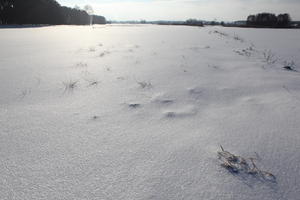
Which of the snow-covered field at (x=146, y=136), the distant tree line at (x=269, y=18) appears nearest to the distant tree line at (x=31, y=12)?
the snow-covered field at (x=146, y=136)

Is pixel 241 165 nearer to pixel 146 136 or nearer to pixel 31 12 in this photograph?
pixel 146 136

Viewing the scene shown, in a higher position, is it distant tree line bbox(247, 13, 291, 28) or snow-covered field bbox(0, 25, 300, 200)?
distant tree line bbox(247, 13, 291, 28)

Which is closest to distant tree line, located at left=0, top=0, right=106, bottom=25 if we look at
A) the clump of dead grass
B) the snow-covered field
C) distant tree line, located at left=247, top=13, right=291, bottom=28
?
the snow-covered field

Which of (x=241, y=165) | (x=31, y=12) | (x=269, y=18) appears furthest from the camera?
(x=269, y=18)

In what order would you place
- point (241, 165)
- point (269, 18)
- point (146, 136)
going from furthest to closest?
point (269, 18) → point (146, 136) → point (241, 165)

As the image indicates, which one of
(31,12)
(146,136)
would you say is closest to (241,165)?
(146,136)

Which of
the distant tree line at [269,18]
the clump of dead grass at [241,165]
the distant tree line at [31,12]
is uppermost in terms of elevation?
the distant tree line at [269,18]

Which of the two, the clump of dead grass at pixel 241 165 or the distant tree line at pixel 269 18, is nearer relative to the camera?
the clump of dead grass at pixel 241 165

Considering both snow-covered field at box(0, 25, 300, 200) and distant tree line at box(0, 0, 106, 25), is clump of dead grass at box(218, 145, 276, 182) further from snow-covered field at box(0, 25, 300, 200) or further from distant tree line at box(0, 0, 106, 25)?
distant tree line at box(0, 0, 106, 25)

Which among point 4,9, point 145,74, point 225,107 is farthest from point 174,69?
point 4,9

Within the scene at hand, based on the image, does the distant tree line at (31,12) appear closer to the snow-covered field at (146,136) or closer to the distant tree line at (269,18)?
the snow-covered field at (146,136)

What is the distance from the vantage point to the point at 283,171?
1037mm

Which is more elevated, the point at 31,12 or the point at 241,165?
the point at 31,12

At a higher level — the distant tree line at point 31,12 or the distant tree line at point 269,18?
the distant tree line at point 269,18
